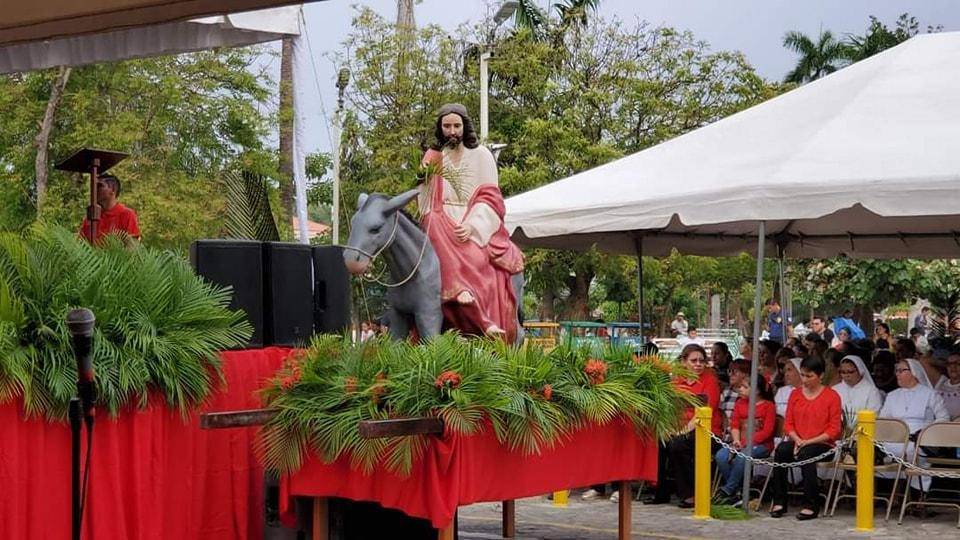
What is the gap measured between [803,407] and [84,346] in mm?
7563

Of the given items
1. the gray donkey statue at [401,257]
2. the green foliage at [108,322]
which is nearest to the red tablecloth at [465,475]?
the green foliage at [108,322]

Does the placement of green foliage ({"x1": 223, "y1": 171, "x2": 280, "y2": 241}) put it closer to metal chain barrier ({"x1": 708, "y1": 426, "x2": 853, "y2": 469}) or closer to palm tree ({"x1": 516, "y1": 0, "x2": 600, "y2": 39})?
metal chain barrier ({"x1": 708, "y1": 426, "x2": 853, "y2": 469})

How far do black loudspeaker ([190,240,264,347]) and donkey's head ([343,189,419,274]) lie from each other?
1.90 ft

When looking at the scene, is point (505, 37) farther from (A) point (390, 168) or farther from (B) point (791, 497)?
(B) point (791, 497)

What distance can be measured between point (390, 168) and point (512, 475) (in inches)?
842

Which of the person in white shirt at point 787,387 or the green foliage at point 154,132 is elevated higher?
the green foliage at point 154,132

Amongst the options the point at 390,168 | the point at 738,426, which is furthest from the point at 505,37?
the point at 738,426

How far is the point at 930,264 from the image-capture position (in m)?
33.9

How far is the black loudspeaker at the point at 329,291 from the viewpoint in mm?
8695

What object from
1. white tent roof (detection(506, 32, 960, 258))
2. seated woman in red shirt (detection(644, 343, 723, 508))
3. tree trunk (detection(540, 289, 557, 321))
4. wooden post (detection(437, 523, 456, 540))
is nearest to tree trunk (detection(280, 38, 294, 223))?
white tent roof (detection(506, 32, 960, 258))

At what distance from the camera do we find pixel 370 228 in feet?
26.2

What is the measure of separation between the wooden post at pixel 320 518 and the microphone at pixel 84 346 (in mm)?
2223

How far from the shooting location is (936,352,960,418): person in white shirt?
1181cm

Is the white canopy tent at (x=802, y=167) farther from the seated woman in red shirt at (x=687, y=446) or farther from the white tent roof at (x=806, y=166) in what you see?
the seated woman in red shirt at (x=687, y=446)
